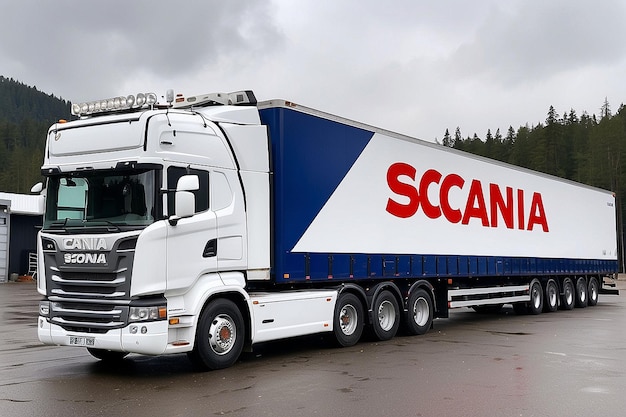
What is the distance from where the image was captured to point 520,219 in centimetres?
1830

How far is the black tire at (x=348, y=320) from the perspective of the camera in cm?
1194

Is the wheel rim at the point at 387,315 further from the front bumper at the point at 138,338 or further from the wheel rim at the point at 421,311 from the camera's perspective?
the front bumper at the point at 138,338

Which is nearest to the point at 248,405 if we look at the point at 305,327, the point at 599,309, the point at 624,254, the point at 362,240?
the point at 305,327

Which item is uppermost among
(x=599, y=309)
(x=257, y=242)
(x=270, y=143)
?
(x=270, y=143)

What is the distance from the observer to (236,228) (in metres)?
10.1

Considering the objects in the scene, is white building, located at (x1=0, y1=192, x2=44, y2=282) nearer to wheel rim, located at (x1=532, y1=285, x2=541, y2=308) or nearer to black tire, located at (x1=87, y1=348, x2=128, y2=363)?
wheel rim, located at (x1=532, y1=285, x2=541, y2=308)

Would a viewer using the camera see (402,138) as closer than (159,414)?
No

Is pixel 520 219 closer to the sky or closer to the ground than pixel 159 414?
closer to the sky

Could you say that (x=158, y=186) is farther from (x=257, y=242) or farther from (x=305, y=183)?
(x=305, y=183)

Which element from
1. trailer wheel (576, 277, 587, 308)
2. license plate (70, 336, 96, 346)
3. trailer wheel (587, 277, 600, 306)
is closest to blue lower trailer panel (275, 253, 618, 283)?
trailer wheel (576, 277, 587, 308)

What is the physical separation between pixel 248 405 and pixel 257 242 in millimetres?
3562

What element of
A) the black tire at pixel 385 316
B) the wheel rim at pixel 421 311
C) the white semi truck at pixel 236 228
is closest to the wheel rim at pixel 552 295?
the white semi truck at pixel 236 228

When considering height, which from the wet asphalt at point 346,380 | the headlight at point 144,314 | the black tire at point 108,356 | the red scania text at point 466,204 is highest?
the red scania text at point 466,204

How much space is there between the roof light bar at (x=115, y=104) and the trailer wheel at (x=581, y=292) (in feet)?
56.8
